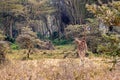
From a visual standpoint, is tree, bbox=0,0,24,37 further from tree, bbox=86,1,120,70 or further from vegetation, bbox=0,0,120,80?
tree, bbox=86,1,120,70

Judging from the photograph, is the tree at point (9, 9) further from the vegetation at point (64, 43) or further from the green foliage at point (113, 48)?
the green foliage at point (113, 48)

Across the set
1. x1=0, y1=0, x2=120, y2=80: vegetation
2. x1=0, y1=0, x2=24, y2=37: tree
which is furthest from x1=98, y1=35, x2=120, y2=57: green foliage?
x1=0, y1=0, x2=24, y2=37: tree

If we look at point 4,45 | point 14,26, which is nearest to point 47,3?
point 14,26

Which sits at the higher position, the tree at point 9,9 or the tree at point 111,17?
the tree at point 111,17

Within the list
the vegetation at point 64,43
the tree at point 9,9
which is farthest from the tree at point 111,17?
Result: the tree at point 9,9

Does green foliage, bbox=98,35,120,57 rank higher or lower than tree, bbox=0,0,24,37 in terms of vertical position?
higher

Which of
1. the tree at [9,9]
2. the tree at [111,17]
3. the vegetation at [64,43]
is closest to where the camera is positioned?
the vegetation at [64,43]

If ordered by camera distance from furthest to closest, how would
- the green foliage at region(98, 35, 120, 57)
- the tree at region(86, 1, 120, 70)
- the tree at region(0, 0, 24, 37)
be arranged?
the tree at region(0, 0, 24, 37), the green foliage at region(98, 35, 120, 57), the tree at region(86, 1, 120, 70)

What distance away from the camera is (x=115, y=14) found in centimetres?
936

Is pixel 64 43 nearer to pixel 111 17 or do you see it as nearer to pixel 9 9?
pixel 9 9

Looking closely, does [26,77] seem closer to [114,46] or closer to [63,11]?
[114,46]

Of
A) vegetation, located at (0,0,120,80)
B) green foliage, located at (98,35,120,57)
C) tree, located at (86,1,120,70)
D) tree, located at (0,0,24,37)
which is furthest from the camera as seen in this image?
tree, located at (0,0,24,37)

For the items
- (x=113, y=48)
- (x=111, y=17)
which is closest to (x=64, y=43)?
(x=113, y=48)

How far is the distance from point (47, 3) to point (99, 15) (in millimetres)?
43649
